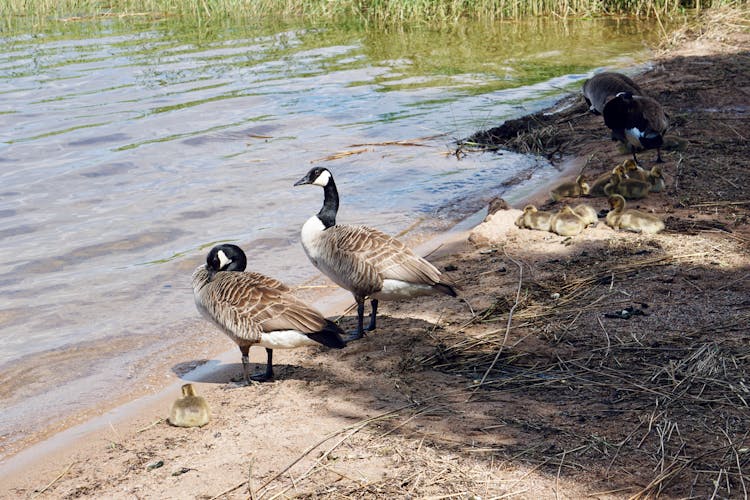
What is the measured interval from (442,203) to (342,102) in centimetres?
620

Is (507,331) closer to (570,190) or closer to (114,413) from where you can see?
(114,413)

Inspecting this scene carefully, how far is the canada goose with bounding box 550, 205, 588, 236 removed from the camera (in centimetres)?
795

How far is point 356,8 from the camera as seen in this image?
928 inches

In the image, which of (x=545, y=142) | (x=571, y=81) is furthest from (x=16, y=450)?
(x=571, y=81)

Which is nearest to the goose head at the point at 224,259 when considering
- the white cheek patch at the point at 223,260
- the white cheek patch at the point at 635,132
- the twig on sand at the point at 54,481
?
the white cheek patch at the point at 223,260

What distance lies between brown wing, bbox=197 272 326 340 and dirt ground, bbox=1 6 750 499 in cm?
41

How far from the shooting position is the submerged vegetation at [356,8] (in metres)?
21.6

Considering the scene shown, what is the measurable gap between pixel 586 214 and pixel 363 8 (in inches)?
680

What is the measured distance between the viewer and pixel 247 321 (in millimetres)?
5781

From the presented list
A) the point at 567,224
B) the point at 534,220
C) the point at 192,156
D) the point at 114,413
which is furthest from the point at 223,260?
the point at 192,156

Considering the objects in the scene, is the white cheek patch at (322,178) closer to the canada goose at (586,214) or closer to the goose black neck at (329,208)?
the goose black neck at (329,208)

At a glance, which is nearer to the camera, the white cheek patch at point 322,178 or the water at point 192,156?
the water at point 192,156

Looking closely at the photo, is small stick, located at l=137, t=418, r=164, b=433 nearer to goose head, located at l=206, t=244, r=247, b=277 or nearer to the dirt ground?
the dirt ground

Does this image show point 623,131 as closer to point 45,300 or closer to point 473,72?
point 45,300
